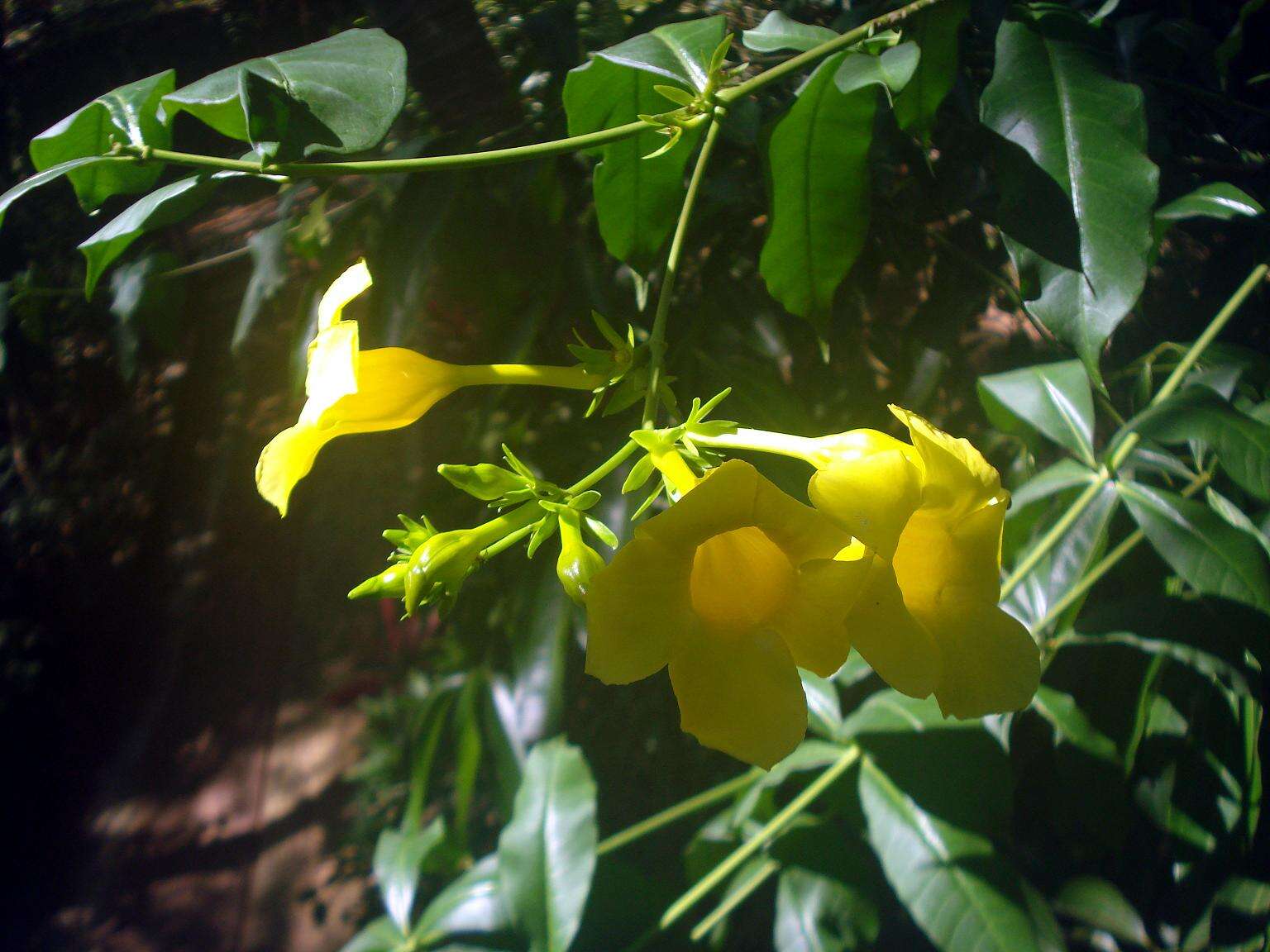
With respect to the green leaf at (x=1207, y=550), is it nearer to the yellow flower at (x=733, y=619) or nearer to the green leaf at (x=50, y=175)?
the yellow flower at (x=733, y=619)

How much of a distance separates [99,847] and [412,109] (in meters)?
2.91

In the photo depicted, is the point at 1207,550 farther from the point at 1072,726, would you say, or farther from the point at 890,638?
Result: the point at 890,638

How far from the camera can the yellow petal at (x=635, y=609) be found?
1.45 ft

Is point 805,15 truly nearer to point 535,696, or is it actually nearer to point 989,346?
point 989,346

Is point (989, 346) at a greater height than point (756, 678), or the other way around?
point (756, 678)

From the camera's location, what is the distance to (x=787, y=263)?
71 cm

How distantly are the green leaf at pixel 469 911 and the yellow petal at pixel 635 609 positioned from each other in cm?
72

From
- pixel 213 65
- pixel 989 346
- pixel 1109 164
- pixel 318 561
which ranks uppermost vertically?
pixel 213 65

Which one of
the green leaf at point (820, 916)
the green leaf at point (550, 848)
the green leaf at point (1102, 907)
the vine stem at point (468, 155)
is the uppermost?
the vine stem at point (468, 155)

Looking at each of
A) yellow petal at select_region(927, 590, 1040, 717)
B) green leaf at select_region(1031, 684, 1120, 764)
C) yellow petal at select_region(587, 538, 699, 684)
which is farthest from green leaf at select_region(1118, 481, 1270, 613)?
yellow petal at select_region(587, 538, 699, 684)

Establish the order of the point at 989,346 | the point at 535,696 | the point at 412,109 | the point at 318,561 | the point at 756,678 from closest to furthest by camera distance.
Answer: the point at 756,678 < the point at 535,696 < the point at 412,109 < the point at 989,346 < the point at 318,561

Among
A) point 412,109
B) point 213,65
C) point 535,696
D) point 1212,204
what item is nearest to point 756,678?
point 535,696

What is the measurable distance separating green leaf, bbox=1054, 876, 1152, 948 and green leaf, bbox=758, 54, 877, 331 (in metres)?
0.85

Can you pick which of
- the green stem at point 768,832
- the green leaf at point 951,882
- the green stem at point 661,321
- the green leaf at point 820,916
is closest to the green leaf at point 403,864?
the green stem at point 768,832
